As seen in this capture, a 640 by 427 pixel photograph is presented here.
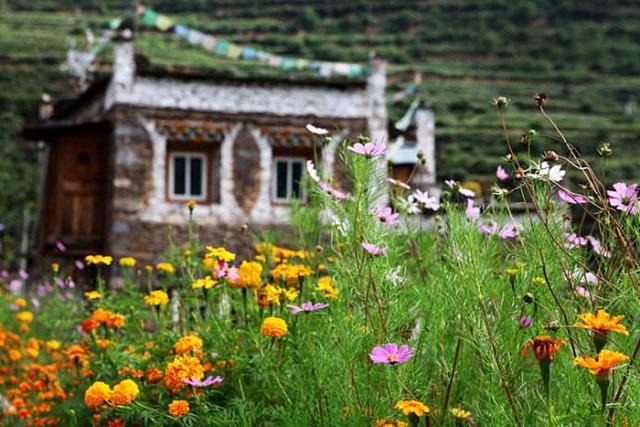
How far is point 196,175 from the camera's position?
11672 mm

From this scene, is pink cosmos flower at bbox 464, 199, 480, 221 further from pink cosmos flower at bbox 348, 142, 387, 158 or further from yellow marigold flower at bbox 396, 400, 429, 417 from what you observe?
yellow marigold flower at bbox 396, 400, 429, 417

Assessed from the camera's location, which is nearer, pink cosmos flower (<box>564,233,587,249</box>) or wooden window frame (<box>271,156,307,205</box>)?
pink cosmos flower (<box>564,233,587,249</box>)

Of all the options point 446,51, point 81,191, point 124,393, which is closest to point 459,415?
point 124,393

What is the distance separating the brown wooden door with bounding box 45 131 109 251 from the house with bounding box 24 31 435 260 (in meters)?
0.01

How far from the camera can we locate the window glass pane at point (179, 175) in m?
11.6

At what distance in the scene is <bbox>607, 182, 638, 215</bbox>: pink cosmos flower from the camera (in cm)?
241

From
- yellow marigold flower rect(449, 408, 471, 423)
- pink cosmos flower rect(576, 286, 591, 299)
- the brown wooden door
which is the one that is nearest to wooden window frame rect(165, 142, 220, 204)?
the brown wooden door

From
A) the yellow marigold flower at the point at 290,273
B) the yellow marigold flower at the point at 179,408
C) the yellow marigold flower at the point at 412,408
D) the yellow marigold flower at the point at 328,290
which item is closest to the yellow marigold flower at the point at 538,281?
the yellow marigold flower at the point at 328,290

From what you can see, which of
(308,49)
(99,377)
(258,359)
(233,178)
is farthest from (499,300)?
(308,49)

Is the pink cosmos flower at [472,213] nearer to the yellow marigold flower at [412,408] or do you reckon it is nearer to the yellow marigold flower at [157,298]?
the yellow marigold flower at [412,408]

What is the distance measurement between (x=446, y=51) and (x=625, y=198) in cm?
4987

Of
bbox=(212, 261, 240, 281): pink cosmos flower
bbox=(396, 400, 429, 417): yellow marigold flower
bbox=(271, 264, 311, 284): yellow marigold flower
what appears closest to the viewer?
bbox=(396, 400, 429, 417): yellow marigold flower

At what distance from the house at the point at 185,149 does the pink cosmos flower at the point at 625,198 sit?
28.4 feet

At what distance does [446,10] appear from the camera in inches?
2288
